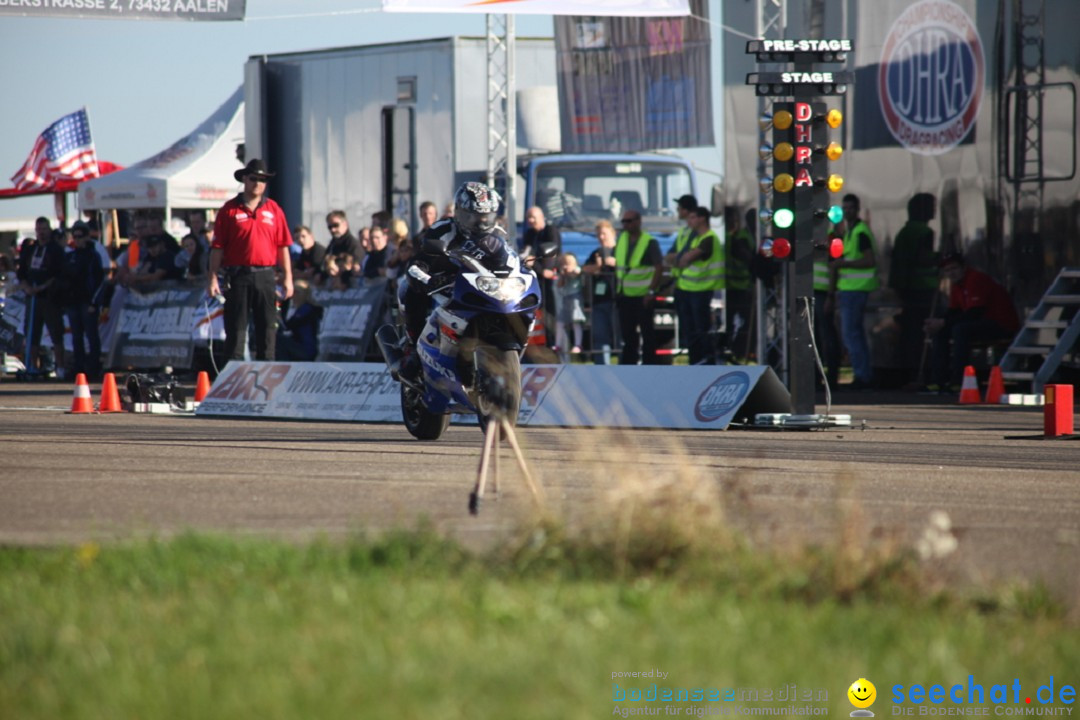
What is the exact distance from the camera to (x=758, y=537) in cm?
660

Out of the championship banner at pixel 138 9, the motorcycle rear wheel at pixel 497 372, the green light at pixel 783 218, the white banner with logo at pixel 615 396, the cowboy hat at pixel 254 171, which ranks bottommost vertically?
the white banner with logo at pixel 615 396

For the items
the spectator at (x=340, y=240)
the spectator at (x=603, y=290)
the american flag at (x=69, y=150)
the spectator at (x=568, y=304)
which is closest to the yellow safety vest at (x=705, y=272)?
the spectator at (x=603, y=290)

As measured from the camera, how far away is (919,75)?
65.9ft

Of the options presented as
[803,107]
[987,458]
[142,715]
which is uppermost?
[803,107]

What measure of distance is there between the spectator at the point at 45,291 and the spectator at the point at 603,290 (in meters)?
7.57

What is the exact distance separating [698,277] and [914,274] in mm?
2478

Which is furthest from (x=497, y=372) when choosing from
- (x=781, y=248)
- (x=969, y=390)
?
(x=969, y=390)

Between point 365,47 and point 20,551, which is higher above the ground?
point 365,47

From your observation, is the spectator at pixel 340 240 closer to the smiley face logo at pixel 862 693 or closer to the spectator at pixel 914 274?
the spectator at pixel 914 274

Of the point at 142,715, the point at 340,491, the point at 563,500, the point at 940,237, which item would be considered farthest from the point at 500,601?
the point at 940,237

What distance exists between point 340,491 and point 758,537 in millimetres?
3261

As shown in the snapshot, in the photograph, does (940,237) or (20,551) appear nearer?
(20,551)

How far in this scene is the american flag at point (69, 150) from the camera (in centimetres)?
4012

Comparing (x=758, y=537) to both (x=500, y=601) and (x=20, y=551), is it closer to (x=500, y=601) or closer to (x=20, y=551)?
(x=500, y=601)
